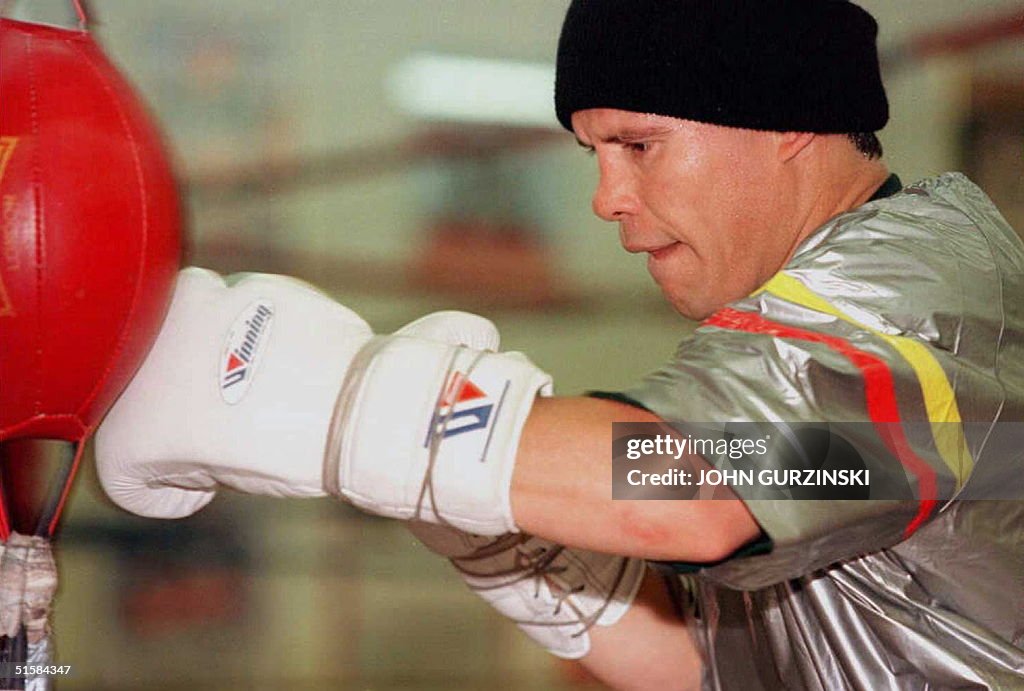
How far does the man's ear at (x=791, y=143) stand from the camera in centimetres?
112

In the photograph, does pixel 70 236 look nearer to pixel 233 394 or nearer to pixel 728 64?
pixel 233 394

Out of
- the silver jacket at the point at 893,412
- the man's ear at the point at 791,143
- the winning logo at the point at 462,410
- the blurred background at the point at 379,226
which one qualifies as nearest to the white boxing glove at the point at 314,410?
the winning logo at the point at 462,410

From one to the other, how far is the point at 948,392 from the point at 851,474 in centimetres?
11

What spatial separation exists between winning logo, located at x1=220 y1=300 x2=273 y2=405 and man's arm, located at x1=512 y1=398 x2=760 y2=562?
221mm

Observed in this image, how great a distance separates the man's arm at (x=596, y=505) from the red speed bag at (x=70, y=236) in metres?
0.34

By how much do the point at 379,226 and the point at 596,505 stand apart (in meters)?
2.23

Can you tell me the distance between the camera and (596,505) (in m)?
0.85

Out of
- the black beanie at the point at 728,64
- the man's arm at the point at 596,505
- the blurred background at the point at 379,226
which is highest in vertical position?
the black beanie at the point at 728,64

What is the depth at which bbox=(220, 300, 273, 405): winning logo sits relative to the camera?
3.12 feet

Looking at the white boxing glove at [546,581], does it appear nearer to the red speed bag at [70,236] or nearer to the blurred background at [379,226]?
the red speed bag at [70,236]

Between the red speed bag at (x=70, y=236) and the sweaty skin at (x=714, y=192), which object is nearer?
the red speed bag at (x=70, y=236)

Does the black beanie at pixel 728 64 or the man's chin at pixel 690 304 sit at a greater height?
the black beanie at pixel 728 64

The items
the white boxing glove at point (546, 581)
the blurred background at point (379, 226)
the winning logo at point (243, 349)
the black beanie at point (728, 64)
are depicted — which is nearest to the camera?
the winning logo at point (243, 349)

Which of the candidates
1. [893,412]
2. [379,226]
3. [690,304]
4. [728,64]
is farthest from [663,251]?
[379,226]
